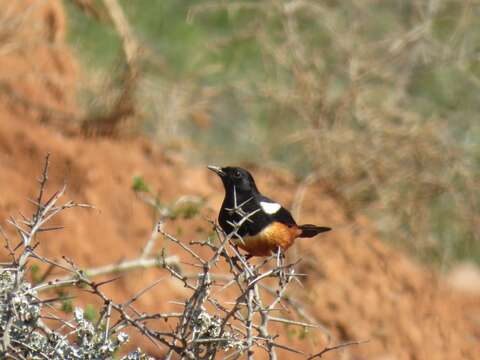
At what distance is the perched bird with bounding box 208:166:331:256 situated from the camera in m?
4.76

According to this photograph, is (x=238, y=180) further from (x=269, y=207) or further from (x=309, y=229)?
(x=309, y=229)

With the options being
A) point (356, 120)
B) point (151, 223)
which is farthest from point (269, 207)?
point (356, 120)

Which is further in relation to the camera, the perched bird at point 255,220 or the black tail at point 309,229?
the black tail at point 309,229

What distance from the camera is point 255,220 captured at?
4.87 m

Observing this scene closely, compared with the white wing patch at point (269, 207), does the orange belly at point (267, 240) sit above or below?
below

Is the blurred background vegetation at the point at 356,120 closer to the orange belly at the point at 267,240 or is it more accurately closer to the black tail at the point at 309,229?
the black tail at the point at 309,229

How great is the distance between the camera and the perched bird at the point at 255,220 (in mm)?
4758

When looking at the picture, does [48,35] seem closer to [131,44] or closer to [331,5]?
[131,44]

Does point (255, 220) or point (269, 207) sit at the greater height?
point (269, 207)

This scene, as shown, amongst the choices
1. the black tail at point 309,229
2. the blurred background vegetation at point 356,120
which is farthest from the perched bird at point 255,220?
the blurred background vegetation at point 356,120

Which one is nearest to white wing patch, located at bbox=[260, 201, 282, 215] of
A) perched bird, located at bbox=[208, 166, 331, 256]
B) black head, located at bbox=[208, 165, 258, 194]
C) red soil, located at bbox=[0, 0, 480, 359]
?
perched bird, located at bbox=[208, 166, 331, 256]

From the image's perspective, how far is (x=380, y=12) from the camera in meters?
10.6

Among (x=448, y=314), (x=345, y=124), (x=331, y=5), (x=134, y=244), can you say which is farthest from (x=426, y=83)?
(x=134, y=244)

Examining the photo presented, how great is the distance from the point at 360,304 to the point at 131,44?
112 inches
